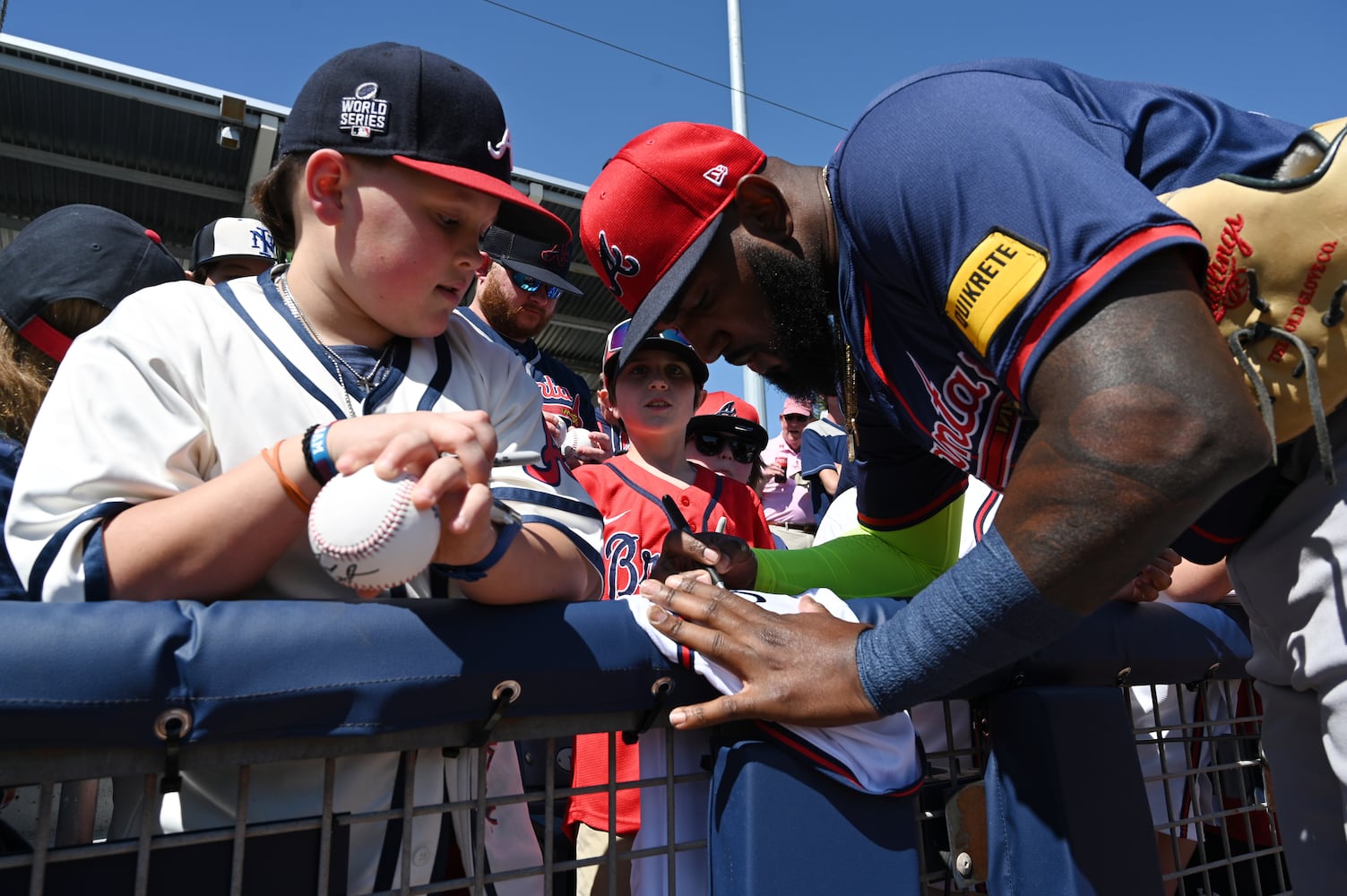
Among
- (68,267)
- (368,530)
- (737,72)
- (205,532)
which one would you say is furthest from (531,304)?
(737,72)

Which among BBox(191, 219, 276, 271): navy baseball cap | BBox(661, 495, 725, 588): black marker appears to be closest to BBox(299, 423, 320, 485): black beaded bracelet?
BBox(661, 495, 725, 588): black marker

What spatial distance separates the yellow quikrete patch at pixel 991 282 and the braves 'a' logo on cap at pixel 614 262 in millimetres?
864

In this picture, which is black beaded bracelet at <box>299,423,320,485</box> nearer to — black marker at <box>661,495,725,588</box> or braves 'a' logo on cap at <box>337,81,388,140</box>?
braves 'a' logo on cap at <box>337,81,388,140</box>

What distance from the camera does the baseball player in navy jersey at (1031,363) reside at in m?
1.17

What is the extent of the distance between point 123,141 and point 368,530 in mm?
7158

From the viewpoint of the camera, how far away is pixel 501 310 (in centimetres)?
376

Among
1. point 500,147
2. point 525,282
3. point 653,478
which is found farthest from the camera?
point 525,282

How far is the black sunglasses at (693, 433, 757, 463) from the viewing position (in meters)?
4.45

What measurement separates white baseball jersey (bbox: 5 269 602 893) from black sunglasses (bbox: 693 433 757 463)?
9.36 feet

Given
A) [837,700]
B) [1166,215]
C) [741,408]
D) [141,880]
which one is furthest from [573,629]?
[741,408]

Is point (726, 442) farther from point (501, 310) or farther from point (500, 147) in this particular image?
point (500, 147)

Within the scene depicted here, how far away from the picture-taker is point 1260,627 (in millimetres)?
1616

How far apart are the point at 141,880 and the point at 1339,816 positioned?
1788mm

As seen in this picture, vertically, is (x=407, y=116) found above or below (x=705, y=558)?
above
